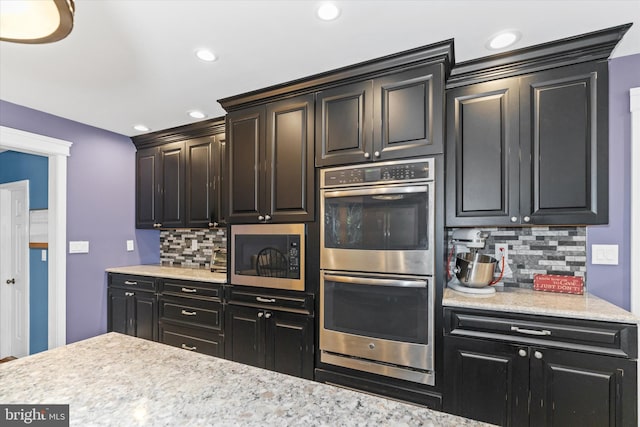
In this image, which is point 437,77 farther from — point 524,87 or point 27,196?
point 27,196

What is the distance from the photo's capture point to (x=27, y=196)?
11.6 ft

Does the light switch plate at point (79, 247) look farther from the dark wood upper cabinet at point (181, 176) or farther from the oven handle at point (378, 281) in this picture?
the oven handle at point (378, 281)

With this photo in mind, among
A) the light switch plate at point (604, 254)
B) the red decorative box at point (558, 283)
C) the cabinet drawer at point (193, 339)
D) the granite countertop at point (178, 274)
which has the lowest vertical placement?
the cabinet drawer at point (193, 339)

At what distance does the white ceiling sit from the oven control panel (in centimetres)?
69

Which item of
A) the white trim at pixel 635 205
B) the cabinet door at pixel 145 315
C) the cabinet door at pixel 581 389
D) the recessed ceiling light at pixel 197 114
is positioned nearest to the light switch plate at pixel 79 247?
the cabinet door at pixel 145 315

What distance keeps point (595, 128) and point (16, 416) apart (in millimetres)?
2636

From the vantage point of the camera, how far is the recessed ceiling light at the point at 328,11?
154 centimetres

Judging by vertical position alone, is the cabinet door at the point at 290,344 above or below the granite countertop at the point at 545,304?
below

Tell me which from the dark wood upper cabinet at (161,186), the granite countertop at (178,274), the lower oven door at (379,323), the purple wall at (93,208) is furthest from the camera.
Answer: the dark wood upper cabinet at (161,186)

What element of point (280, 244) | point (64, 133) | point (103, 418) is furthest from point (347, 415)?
point (64, 133)

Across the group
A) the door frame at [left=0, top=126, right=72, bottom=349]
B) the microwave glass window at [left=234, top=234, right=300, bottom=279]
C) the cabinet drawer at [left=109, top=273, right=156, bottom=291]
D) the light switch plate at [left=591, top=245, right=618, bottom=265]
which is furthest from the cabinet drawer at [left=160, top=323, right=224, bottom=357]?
the light switch plate at [left=591, top=245, right=618, bottom=265]

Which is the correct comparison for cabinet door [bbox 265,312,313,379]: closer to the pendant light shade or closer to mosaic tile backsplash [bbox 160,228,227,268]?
mosaic tile backsplash [bbox 160,228,227,268]

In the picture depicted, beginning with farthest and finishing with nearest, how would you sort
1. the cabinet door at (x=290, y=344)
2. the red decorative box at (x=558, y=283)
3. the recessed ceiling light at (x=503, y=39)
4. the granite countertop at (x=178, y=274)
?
the granite countertop at (x=178, y=274) → the cabinet door at (x=290, y=344) → the red decorative box at (x=558, y=283) → the recessed ceiling light at (x=503, y=39)

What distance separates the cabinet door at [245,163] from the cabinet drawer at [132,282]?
1217 millimetres
